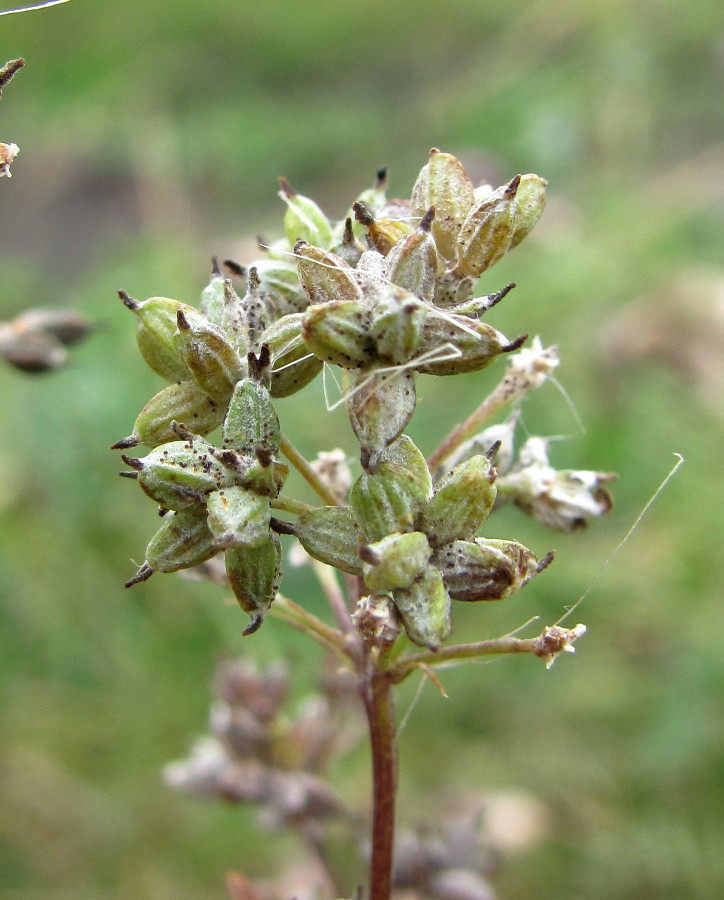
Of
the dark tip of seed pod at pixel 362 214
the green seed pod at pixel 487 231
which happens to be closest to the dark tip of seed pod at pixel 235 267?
the dark tip of seed pod at pixel 362 214

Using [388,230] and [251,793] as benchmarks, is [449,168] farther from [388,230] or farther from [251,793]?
[251,793]

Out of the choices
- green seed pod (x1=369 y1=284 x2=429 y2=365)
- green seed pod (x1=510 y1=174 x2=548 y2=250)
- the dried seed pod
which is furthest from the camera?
green seed pod (x1=510 y1=174 x2=548 y2=250)

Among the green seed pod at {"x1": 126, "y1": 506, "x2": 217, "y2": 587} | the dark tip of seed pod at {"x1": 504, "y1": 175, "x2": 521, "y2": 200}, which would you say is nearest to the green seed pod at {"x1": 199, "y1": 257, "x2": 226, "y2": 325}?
the green seed pod at {"x1": 126, "y1": 506, "x2": 217, "y2": 587}

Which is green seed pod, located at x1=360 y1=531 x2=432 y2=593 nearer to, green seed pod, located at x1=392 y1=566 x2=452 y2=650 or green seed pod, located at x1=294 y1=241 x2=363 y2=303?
green seed pod, located at x1=392 y1=566 x2=452 y2=650

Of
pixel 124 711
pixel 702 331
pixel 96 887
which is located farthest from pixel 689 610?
pixel 96 887

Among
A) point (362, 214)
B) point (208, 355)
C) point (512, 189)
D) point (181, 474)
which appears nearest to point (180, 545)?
point (181, 474)

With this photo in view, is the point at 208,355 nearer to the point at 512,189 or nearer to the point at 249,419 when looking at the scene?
the point at 249,419
